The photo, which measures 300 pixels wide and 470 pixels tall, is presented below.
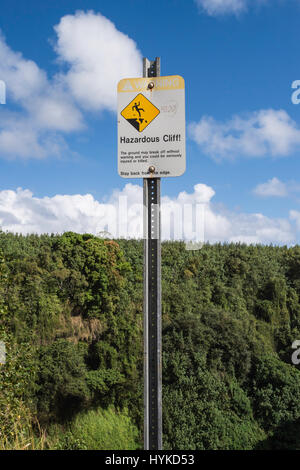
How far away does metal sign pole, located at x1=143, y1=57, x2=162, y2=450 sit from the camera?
220 centimetres

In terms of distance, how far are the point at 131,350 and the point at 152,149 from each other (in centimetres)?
614

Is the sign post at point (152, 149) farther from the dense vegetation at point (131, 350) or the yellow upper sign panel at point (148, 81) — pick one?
the dense vegetation at point (131, 350)

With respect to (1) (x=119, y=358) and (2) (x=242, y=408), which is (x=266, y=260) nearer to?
(2) (x=242, y=408)

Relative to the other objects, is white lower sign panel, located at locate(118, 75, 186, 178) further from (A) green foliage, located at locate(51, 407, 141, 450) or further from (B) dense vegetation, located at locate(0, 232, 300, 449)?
(A) green foliage, located at locate(51, 407, 141, 450)

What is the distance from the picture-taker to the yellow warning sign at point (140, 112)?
2.28 metres

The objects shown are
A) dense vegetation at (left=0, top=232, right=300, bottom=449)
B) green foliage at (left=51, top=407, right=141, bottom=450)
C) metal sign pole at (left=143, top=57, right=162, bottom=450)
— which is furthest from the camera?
dense vegetation at (left=0, top=232, right=300, bottom=449)

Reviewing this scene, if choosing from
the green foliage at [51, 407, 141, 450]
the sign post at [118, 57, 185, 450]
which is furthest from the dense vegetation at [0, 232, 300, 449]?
the sign post at [118, 57, 185, 450]

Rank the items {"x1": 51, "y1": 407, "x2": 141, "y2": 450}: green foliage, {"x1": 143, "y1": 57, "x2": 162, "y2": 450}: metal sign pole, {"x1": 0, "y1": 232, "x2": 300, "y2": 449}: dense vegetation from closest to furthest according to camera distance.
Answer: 1. {"x1": 143, "y1": 57, "x2": 162, "y2": 450}: metal sign pole
2. {"x1": 51, "y1": 407, "x2": 141, "y2": 450}: green foliage
3. {"x1": 0, "y1": 232, "x2": 300, "y2": 449}: dense vegetation

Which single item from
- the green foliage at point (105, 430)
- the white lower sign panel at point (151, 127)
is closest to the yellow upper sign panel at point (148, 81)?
the white lower sign panel at point (151, 127)

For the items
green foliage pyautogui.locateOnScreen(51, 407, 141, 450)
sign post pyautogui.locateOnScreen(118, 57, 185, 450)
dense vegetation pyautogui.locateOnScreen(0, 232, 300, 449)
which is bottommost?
green foliage pyautogui.locateOnScreen(51, 407, 141, 450)

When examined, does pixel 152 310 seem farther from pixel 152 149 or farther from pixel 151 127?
pixel 151 127

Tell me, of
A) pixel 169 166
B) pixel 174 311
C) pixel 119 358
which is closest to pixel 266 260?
pixel 174 311

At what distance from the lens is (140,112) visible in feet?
7.54

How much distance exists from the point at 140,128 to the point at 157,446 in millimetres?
1962
